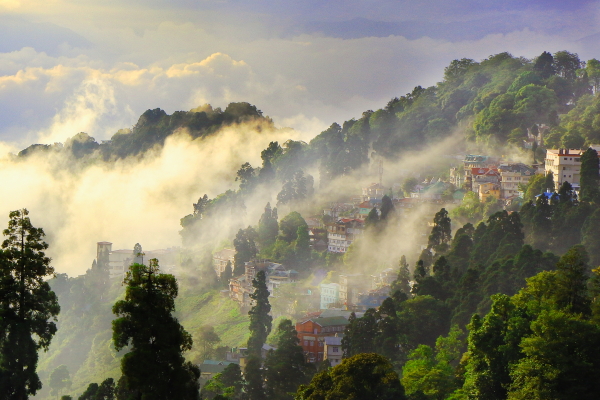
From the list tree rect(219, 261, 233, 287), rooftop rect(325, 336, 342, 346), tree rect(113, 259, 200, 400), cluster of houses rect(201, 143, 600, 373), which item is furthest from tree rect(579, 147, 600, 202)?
tree rect(113, 259, 200, 400)

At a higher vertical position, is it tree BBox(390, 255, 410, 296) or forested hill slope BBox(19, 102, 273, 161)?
forested hill slope BBox(19, 102, 273, 161)

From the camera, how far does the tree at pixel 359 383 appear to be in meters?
30.5

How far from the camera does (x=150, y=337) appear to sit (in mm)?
21078

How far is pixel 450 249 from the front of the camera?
2174 inches

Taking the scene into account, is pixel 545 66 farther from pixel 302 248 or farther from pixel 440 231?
pixel 440 231

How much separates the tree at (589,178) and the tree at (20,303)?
1468 inches

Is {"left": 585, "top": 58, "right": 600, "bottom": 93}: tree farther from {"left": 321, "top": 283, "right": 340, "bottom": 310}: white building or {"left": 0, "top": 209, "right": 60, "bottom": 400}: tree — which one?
{"left": 0, "top": 209, "right": 60, "bottom": 400}: tree

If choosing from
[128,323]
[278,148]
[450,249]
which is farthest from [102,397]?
[278,148]

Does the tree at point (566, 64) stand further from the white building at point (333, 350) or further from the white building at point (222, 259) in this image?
the white building at point (333, 350)

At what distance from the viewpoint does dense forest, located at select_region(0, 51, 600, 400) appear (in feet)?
79.9

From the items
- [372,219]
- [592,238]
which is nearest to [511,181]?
[372,219]

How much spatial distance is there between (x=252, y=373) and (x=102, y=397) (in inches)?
387

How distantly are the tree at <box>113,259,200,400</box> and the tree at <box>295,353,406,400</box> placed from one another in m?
10.6

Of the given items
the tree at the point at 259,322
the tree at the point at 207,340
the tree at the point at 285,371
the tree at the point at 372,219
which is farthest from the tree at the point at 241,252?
the tree at the point at 285,371
